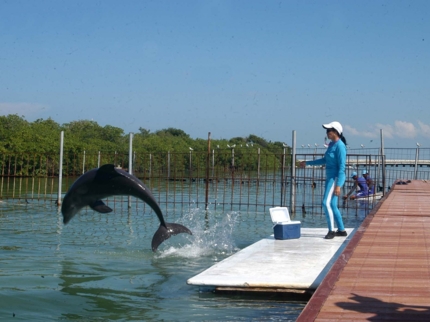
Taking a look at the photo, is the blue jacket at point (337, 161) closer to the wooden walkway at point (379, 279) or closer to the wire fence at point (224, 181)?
the wooden walkway at point (379, 279)

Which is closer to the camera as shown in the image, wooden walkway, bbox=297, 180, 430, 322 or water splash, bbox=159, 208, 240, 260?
wooden walkway, bbox=297, 180, 430, 322

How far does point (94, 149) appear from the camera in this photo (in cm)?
4384

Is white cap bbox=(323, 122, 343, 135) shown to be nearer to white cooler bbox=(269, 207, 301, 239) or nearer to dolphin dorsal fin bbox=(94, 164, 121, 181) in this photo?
white cooler bbox=(269, 207, 301, 239)

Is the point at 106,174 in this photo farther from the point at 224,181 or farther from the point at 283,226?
the point at 224,181

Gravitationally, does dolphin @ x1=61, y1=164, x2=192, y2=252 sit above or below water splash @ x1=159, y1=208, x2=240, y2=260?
above

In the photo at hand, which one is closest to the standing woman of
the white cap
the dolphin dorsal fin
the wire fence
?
the white cap

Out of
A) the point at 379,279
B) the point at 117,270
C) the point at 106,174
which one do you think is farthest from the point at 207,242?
the point at 379,279

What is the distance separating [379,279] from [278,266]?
2.25m

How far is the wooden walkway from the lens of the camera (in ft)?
17.4

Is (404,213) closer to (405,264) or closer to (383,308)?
(405,264)

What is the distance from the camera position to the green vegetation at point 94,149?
29156 millimetres

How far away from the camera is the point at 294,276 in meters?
8.01

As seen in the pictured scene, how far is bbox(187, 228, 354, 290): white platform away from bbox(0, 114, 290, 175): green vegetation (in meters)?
13.1

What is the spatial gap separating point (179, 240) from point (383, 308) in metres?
8.44
